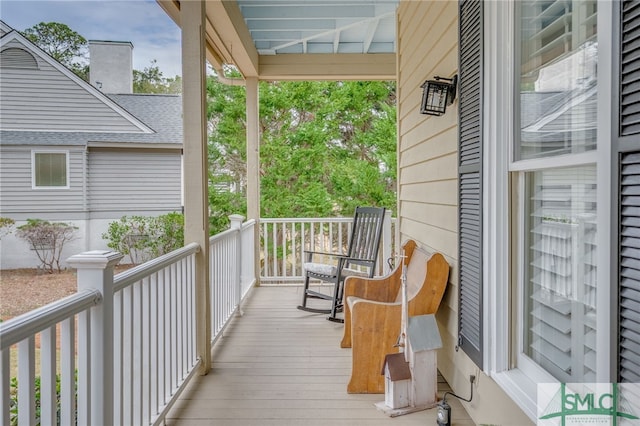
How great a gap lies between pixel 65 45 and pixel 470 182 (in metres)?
2.82

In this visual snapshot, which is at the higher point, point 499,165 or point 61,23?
point 61,23

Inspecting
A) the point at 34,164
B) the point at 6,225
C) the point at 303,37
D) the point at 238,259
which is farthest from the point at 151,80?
the point at 6,225

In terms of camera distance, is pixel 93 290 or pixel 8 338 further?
pixel 93 290

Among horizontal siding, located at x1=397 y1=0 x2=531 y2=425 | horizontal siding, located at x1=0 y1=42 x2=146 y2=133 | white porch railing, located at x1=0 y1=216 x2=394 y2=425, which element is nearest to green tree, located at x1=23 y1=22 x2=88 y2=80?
horizontal siding, located at x1=0 y1=42 x2=146 y2=133

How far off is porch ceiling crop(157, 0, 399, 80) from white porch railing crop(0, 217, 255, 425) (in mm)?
2375

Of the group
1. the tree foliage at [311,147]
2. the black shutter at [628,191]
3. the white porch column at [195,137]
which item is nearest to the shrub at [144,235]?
the white porch column at [195,137]

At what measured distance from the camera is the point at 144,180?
4.11m

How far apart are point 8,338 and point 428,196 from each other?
2683 mm

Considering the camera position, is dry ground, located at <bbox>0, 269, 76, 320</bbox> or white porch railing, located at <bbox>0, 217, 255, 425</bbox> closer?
white porch railing, located at <bbox>0, 217, 255, 425</bbox>

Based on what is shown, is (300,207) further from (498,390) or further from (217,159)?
(498,390)

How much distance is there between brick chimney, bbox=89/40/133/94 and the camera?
317 cm

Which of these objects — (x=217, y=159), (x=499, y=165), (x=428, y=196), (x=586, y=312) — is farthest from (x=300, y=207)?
(x=586, y=312)

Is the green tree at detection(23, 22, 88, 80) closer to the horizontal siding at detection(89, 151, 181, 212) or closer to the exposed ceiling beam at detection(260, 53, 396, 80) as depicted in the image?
the horizontal siding at detection(89, 151, 181, 212)

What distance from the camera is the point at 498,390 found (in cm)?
197
